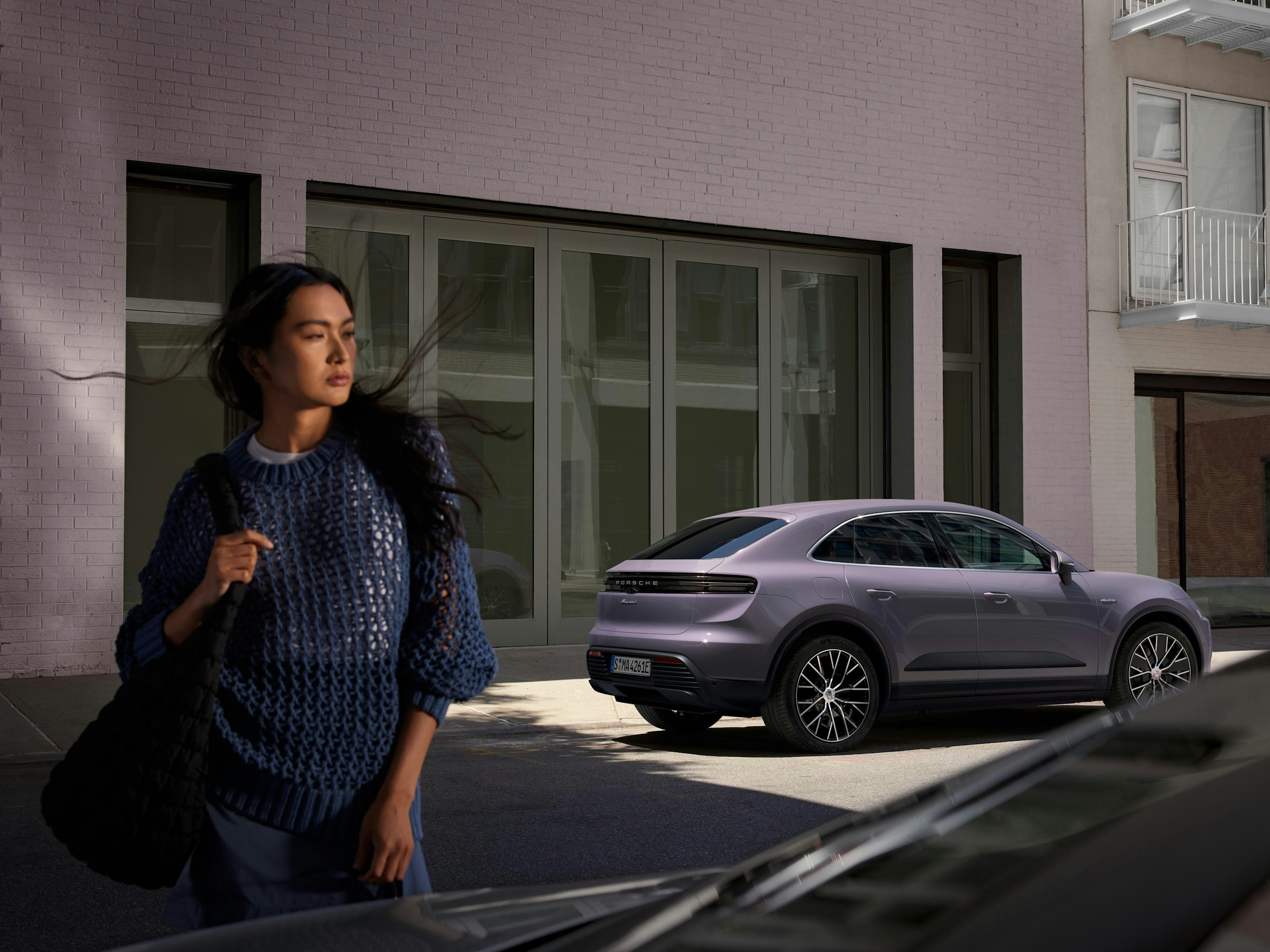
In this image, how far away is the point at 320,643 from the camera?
235 cm

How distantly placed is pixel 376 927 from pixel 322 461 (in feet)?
2.60

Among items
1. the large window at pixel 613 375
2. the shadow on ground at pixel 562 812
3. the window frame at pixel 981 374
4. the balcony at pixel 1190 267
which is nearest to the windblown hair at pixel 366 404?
the shadow on ground at pixel 562 812

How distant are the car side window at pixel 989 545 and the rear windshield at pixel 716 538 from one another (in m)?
1.36

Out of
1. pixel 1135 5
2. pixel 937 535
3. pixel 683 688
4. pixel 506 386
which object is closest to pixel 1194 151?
pixel 1135 5

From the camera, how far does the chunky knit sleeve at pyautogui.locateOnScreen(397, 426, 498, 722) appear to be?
2.39 metres

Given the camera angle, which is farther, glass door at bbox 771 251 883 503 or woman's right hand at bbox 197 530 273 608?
→ glass door at bbox 771 251 883 503

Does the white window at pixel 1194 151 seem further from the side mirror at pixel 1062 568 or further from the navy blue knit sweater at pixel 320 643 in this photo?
the navy blue knit sweater at pixel 320 643

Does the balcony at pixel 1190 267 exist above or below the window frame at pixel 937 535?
above

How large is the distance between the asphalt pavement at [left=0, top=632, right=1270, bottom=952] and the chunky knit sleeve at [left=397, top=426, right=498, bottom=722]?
3145 mm

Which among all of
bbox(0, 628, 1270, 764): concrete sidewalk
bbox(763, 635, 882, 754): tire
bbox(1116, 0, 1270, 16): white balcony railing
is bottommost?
bbox(0, 628, 1270, 764): concrete sidewalk

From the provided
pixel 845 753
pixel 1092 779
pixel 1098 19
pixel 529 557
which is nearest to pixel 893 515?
pixel 845 753

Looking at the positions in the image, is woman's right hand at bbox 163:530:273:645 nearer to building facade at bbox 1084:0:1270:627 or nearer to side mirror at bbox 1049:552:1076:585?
side mirror at bbox 1049:552:1076:585

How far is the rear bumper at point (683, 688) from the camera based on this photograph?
855 centimetres

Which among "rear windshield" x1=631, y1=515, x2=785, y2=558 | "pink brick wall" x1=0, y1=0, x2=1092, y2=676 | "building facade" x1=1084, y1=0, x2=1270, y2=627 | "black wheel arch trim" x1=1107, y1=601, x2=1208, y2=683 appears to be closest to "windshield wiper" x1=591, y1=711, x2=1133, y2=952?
"rear windshield" x1=631, y1=515, x2=785, y2=558
